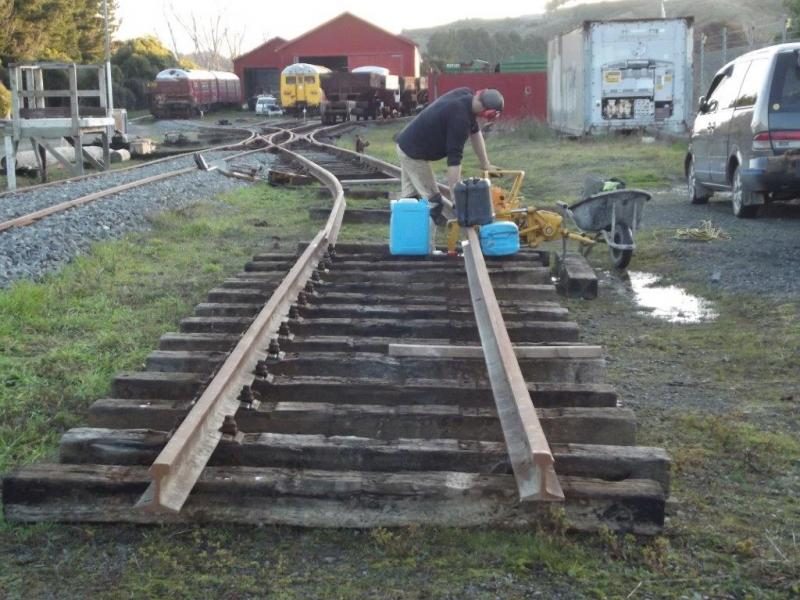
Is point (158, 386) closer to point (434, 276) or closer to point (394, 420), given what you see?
point (394, 420)

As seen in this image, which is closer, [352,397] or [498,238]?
[352,397]

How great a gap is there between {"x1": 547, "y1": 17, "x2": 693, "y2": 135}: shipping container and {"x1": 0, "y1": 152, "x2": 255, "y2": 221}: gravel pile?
9146 millimetres

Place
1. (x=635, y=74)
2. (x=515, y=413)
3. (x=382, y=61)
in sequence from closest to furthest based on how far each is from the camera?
(x=515, y=413) → (x=635, y=74) → (x=382, y=61)

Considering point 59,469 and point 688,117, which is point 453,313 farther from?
point 688,117

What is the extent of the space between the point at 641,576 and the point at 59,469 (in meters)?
2.00

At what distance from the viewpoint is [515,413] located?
3854 mm

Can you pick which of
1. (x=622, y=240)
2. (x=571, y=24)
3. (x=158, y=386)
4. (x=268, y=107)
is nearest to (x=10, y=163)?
(x=622, y=240)

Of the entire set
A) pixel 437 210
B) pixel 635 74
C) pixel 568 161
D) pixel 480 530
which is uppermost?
pixel 635 74

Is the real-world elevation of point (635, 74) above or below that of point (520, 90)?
below

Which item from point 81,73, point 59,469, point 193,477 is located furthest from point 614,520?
point 81,73

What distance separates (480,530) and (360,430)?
0.91 m

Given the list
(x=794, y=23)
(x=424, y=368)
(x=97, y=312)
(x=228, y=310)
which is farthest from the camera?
(x=794, y=23)

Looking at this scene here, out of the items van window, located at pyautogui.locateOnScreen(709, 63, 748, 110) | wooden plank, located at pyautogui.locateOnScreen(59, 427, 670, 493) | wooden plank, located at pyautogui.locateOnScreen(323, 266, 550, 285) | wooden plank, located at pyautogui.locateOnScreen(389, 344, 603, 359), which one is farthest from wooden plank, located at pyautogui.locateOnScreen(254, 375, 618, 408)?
van window, located at pyautogui.locateOnScreen(709, 63, 748, 110)

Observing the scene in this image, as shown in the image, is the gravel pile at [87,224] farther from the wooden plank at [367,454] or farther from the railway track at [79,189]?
the wooden plank at [367,454]
